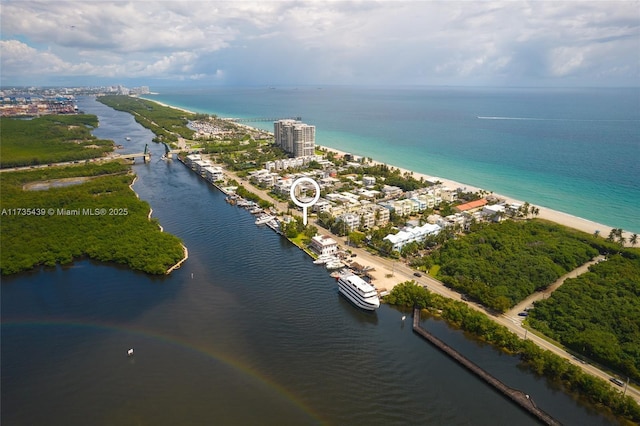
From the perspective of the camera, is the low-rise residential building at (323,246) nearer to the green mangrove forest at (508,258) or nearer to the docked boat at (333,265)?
the docked boat at (333,265)

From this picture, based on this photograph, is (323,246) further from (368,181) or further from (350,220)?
(368,181)

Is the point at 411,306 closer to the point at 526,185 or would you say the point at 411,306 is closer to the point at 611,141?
the point at 526,185

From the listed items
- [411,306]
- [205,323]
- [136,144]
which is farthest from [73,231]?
[136,144]

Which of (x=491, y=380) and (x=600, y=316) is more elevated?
(x=600, y=316)

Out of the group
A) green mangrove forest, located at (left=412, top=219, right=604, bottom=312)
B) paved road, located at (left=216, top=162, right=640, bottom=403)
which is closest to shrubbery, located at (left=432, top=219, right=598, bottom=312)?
green mangrove forest, located at (left=412, top=219, right=604, bottom=312)

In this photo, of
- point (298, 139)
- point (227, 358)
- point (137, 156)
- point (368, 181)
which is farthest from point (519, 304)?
point (137, 156)

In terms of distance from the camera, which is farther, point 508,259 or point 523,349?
point 508,259
